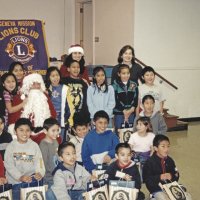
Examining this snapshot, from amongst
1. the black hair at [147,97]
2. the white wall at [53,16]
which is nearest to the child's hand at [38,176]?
the black hair at [147,97]

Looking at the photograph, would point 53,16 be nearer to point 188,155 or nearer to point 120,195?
point 188,155

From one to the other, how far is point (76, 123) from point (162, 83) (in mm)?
3871

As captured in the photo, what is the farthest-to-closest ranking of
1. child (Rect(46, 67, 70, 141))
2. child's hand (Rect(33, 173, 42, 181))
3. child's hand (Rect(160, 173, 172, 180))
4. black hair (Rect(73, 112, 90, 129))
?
1. child (Rect(46, 67, 70, 141))
2. black hair (Rect(73, 112, 90, 129))
3. child's hand (Rect(160, 173, 172, 180))
4. child's hand (Rect(33, 173, 42, 181))

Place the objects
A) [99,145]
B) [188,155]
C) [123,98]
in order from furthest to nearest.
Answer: [188,155], [123,98], [99,145]

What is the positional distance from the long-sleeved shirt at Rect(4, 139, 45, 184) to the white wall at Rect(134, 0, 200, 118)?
417 cm

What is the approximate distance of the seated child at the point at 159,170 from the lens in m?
3.47

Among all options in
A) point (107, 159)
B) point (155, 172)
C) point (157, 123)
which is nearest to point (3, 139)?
point (107, 159)

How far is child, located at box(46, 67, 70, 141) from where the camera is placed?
13.8 ft

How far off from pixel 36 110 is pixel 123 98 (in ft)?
3.85

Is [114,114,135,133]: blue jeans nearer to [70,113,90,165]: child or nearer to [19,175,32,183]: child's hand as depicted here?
[70,113,90,165]: child

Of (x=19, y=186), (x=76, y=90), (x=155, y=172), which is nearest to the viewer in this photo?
(x=19, y=186)

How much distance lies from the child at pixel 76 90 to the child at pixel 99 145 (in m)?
0.47

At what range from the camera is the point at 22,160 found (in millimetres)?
3428

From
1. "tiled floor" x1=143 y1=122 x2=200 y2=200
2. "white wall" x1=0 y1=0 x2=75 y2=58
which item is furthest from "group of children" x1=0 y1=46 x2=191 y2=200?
"white wall" x1=0 y1=0 x2=75 y2=58
